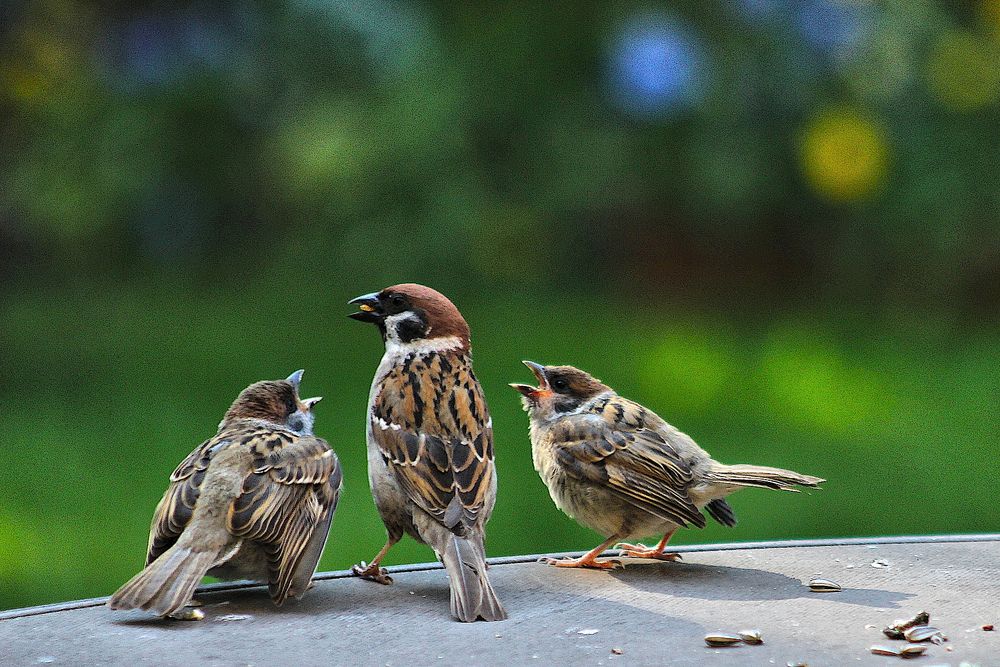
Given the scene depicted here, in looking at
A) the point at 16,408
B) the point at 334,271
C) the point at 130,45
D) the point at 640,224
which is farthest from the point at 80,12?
the point at 640,224

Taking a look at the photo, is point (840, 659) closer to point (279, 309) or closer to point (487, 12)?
point (279, 309)

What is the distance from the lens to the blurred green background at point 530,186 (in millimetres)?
8078

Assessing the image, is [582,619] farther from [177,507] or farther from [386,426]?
[177,507]

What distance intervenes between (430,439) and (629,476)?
21.9 inches

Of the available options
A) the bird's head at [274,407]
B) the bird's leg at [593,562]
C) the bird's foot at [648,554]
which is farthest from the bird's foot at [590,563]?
the bird's head at [274,407]

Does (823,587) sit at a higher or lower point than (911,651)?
higher

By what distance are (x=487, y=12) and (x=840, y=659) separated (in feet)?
23.1

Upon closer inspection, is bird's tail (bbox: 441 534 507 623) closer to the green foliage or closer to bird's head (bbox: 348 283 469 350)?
bird's head (bbox: 348 283 469 350)

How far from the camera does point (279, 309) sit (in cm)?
891

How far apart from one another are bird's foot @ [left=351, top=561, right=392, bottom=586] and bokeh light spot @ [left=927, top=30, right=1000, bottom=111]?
20.3ft

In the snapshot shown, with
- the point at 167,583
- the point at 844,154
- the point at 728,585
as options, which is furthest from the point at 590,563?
the point at 844,154

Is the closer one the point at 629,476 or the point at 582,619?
the point at 582,619

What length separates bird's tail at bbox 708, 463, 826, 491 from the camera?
364 centimetres

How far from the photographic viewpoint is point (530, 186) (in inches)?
354
